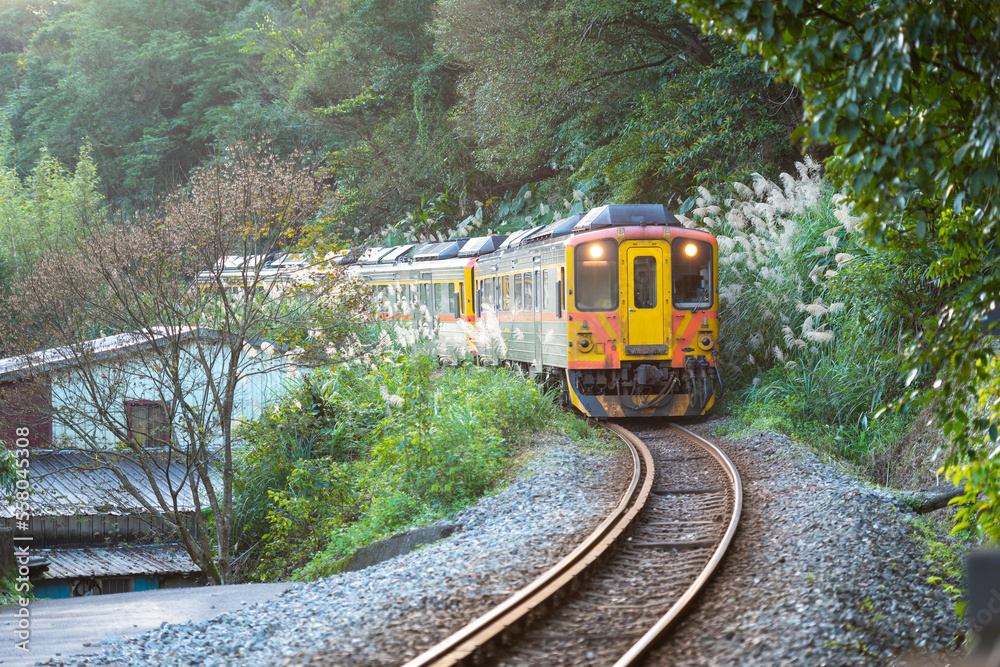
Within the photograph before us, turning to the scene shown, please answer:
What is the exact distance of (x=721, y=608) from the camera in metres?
5.09

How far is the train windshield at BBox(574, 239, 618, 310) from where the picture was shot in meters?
11.7

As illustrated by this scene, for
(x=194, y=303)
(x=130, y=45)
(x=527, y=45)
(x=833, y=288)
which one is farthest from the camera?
(x=130, y=45)

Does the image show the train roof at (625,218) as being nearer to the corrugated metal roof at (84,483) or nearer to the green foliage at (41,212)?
the corrugated metal roof at (84,483)

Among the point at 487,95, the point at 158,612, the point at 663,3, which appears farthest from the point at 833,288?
the point at 487,95

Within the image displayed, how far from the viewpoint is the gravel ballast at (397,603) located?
4707 mm

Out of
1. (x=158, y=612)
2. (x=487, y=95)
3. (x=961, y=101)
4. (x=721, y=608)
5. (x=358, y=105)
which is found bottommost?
(x=158, y=612)

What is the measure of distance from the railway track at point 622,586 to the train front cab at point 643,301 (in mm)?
3194

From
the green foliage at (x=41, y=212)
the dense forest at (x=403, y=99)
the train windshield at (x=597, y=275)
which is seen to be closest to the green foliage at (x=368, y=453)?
the train windshield at (x=597, y=275)

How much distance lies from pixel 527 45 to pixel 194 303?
9199 millimetres

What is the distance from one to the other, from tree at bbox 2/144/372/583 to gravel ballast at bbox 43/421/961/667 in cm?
586

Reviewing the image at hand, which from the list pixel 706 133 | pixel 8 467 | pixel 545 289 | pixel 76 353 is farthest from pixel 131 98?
pixel 8 467

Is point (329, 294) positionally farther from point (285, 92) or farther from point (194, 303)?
A: point (285, 92)

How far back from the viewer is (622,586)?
222 inches

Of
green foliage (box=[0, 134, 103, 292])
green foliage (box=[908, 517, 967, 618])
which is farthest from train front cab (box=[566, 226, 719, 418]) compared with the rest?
green foliage (box=[0, 134, 103, 292])
